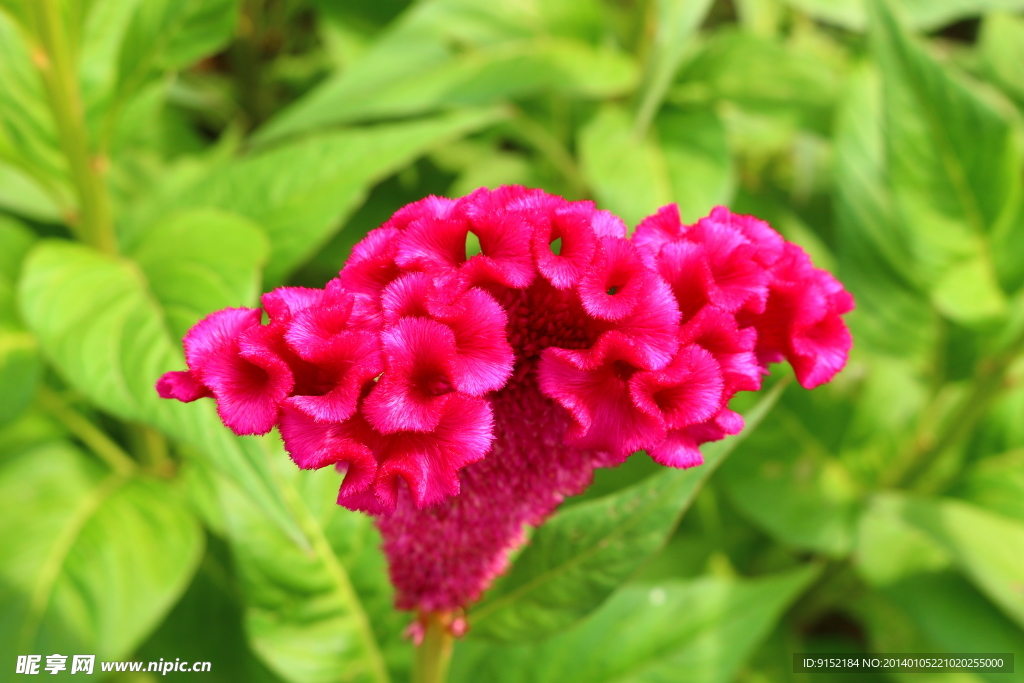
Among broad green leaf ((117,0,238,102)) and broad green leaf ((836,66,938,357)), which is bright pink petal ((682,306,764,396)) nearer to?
broad green leaf ((117,0,238,102))

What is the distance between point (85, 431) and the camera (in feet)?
4.81

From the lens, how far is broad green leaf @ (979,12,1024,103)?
1796 millimetres

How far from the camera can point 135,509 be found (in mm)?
1331

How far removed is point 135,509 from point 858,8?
68.5 inches

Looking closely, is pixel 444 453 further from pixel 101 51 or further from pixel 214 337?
pixel 101 51

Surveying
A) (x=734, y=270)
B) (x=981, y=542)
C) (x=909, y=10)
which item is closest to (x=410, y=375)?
(x=734, y=270)

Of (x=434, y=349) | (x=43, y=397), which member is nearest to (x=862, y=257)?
(x=434, y=349)

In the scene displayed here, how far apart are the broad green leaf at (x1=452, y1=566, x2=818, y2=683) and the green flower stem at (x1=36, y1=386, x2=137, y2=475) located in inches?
28.7

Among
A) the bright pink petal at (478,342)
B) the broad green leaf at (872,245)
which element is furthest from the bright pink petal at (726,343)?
the broad green leaf at (872,245)

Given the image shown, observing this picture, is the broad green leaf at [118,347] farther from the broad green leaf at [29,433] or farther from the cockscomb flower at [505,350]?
the broad green leaf at [29,433]

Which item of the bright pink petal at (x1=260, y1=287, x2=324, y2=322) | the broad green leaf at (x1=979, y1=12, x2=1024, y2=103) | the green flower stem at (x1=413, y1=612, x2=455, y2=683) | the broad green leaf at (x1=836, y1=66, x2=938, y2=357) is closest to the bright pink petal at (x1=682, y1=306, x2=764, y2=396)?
the bright pink petal at (x1=260, y1=287, x2=324, y2=322)

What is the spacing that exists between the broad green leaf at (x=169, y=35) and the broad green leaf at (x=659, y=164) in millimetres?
672

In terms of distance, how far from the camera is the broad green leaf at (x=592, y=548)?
30.5 inches

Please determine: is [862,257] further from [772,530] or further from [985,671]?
[985,671]
